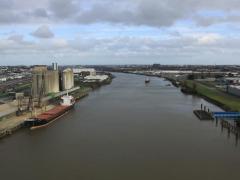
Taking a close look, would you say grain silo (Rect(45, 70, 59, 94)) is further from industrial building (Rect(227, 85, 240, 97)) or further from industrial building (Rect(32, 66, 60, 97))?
industrial building (Rect(227, 85, 240, 97))

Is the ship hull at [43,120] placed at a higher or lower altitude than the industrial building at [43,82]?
lower

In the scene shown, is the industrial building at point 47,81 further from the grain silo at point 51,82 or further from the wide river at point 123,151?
the wide river at point 123,151

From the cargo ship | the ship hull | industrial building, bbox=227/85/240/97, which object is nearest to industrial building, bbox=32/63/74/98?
the cargo ship

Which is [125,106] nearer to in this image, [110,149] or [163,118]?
[163,118]

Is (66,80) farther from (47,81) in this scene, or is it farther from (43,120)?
(43,120)

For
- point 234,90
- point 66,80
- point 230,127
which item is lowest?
point 230,127

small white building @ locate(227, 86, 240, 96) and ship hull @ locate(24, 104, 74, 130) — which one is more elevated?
small white building @ locate(227, 86, 240, 96)

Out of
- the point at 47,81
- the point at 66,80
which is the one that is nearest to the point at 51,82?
the point at 47,81

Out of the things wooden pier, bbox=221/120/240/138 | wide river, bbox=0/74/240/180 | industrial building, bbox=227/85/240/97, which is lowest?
wide river, bbox=0/74/240/180

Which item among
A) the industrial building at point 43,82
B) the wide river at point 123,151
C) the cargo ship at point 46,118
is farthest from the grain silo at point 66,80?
the wide river at point 123,151
